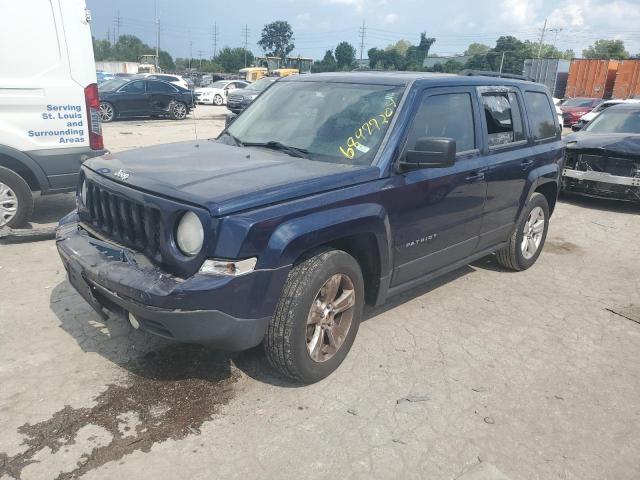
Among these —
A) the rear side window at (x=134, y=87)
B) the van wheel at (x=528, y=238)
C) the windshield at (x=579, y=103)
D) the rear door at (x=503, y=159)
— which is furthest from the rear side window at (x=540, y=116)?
the windshield at (x=579, y=103)

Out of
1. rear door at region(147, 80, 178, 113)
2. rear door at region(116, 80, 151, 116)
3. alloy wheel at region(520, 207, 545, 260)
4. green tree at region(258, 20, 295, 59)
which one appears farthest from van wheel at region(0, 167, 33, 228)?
green tree at region(258, 20, 295, 59)

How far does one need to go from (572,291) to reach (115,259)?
165 inches

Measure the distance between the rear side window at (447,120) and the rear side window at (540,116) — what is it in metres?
1.18

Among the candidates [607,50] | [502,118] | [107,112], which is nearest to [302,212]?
[502,118]

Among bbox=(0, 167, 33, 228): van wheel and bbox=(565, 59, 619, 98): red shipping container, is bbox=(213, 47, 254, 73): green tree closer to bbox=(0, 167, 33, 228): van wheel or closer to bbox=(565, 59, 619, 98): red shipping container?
bbox=(565, 59, 619, 98): red shipping container

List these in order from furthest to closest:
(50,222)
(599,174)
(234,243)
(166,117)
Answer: (166,117) < (599,174) < (50,222) < (234,243)

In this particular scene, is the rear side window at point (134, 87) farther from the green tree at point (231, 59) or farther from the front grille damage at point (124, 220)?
the green tree at point (231, 59)

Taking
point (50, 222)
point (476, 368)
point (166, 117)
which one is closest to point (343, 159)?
point (476, 368)

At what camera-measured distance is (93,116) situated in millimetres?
5906

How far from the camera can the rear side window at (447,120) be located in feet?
12.5

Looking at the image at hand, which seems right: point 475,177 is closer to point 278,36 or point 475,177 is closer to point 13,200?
point 13,200

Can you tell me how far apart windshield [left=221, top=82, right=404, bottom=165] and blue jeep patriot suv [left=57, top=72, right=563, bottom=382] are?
0.5 inches

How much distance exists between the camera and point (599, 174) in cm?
845

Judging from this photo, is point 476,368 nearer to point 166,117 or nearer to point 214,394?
point 214,394
